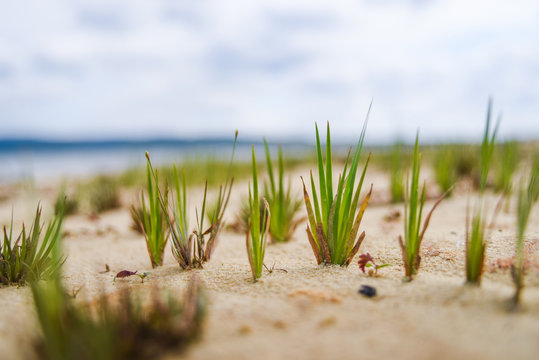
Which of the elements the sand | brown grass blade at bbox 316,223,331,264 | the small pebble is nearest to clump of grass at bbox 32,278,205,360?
the sand

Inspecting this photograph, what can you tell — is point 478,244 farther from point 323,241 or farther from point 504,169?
point 504,169

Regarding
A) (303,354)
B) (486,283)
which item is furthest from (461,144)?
(303,354)

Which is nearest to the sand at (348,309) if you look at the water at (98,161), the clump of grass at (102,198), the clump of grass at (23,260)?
the clump of grass at (23,260)

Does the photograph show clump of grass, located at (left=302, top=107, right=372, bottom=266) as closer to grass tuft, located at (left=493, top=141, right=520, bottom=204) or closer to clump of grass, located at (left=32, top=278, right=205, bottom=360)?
clump of grass, located at (left=32, top=278, right=205, bottom=360)

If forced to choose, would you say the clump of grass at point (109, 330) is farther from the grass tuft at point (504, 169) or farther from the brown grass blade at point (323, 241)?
the grass tuft at point (504, 169)

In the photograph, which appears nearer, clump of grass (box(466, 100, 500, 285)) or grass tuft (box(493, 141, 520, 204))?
clump of grass (box(466, 100, 500, 285))

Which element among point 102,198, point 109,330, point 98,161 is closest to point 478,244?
point 109,330
